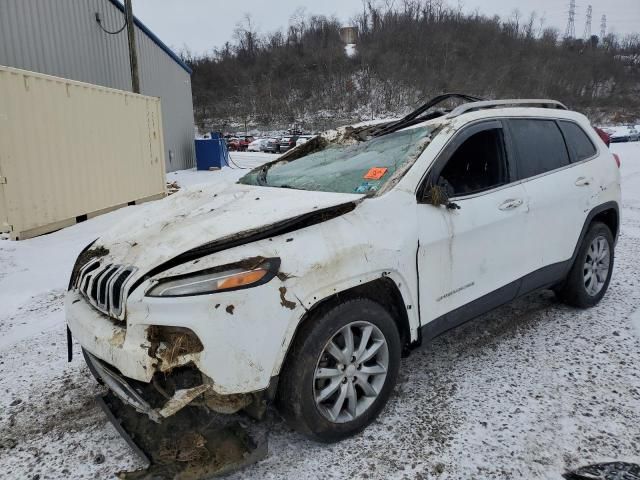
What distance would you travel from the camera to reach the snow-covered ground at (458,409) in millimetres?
2365

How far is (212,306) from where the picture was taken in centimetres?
202

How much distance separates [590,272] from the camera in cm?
415

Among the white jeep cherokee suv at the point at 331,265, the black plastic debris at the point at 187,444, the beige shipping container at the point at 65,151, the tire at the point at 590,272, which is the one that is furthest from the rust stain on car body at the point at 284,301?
the beige shipping container at the point at 65,151

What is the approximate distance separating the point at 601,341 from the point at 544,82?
74571mm

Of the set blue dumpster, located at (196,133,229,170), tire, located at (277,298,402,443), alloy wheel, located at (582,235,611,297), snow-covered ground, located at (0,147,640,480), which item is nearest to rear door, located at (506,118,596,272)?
alloy wheel, located at (582,235,611,297)

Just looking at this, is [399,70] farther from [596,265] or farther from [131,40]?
[596,265]

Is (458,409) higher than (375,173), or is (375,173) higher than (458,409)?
(375,173)

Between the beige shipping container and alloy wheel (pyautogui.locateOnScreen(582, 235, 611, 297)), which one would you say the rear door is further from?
the beige shipping container

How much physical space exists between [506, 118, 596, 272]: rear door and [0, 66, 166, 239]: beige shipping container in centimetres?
678

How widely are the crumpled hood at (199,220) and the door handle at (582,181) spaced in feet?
7.15

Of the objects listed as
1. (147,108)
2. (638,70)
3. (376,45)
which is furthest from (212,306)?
(638,70)

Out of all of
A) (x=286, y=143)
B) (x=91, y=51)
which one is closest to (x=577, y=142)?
(x=91, y=51)

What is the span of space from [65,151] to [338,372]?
734cm

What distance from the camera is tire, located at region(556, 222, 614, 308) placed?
3.98m
